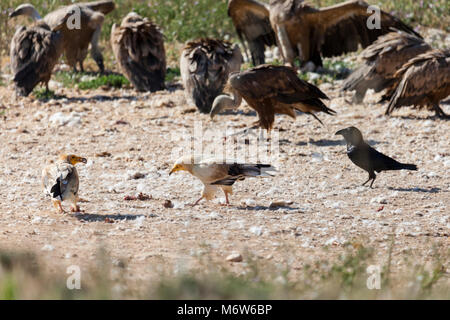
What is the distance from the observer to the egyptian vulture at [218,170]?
6453 mm

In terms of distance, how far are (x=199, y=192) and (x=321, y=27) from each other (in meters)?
6.83

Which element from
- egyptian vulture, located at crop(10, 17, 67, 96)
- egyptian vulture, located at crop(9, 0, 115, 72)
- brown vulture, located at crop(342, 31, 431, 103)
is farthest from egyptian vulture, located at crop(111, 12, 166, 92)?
brown vulture, located at crop(342, 31, 431, 103)

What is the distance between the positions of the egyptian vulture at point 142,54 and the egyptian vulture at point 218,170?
5.75 meters

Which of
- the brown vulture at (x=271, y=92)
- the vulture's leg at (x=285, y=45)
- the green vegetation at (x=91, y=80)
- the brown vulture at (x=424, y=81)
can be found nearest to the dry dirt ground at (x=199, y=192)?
the brown vulture at (x=424, y=81)

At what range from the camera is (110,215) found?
20.6ft

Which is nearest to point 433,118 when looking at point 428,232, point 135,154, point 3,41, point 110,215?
point 135,154

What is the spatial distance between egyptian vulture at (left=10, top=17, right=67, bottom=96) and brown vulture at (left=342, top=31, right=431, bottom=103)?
4.67m

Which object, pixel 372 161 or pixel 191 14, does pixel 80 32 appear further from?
pixel 372 161

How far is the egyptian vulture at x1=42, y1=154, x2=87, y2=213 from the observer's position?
239 inches

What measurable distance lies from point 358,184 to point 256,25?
6995mm

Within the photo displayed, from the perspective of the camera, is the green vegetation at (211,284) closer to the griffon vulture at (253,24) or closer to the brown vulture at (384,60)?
the brown vulture at (384,60)

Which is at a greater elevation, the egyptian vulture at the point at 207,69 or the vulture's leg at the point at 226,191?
the egyptian vulture at the point at 207,69

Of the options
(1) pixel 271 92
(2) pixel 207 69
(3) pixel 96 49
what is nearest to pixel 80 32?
(3) pixel 96 49
